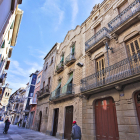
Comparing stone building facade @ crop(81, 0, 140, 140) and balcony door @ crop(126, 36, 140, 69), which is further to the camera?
balcony door @ crop(126, 36, 140, 69)

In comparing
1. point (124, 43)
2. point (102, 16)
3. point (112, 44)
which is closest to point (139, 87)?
point (124, 43)

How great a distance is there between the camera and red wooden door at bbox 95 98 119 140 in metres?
6.18

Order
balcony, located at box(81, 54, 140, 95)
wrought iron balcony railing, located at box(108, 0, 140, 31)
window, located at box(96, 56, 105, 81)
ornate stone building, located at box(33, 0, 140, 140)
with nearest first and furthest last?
balcony, located at box(81, 54, 140, 95) → ornate stone building, located at box(33, 0, 140, 140) → wrought iron balcony railing, located at box(108, 0, 140, 31) → window, located at box(96, 56, 105, 81)

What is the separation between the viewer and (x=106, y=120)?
22.1 feet

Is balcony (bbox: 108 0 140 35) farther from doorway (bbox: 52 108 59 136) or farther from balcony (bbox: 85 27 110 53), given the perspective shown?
doorway (bbox: 52 108 59 136)

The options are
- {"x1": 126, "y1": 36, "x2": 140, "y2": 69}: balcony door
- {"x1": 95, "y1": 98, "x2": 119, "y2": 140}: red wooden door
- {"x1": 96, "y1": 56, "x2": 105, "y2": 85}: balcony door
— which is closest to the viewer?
{"x1": 126, "y1": 36, "x2": 140, "y2": 69}: balcony door

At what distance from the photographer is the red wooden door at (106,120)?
20.3 ft

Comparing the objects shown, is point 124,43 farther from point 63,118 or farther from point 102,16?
point 63,118

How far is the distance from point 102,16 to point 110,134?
9.15 metres

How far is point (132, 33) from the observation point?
657cm

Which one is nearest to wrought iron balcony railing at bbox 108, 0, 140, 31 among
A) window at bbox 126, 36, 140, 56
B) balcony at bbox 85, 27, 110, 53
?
balcony at bbox 85, 27, 110, 53

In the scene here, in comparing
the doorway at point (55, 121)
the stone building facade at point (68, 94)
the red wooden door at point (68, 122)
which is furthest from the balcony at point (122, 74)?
the doorway at point (55, 121)

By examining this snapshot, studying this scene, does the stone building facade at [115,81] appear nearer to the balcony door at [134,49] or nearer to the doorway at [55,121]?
the balcony door at [134,49]

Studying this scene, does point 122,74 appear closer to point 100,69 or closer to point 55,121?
point 100,69
